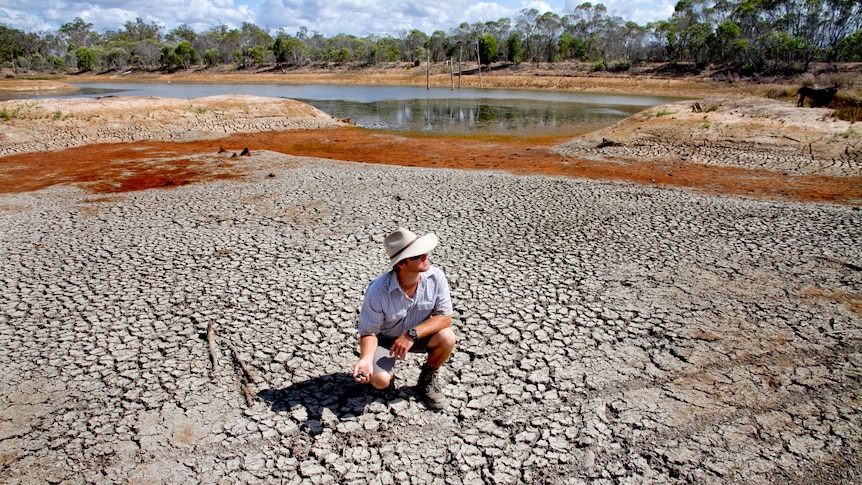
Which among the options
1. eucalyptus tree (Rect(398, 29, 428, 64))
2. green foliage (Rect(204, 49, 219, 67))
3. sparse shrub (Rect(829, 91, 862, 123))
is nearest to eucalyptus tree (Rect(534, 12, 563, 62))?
eucalyptus tree (Rect(398, 29, 428, 64))

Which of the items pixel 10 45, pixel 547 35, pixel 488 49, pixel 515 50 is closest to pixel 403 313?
pixel 488 49

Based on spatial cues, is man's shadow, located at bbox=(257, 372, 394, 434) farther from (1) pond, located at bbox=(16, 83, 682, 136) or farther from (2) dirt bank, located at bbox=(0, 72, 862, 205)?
(1) pond, located at bbox=(16, 83, 682, 136)

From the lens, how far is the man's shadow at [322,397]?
3.62 metres

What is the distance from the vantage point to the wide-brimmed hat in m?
3.16

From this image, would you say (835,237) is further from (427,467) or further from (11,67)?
(11,67)

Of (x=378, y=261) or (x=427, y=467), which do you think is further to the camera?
(x=378, y=261)

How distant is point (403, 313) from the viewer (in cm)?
339

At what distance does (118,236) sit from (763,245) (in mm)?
8952

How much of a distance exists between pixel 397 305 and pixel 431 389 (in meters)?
0.74

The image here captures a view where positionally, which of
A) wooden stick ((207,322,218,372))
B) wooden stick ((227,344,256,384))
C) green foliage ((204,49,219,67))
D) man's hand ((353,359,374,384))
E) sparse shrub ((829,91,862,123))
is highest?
green foliage ((204,49,219,67))

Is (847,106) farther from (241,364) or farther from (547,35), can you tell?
(547,35)

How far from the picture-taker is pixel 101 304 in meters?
5.21

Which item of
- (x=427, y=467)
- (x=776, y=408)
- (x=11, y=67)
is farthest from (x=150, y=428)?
(x=11, y=67)

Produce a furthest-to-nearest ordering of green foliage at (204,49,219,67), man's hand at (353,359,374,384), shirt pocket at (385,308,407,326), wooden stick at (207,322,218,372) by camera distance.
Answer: green foliage at (204,49,219,67) → wooden stick at (207,322,218,372) → shirt pocket at (385,308,407,326) → man's hand at (353,359,374,384)
